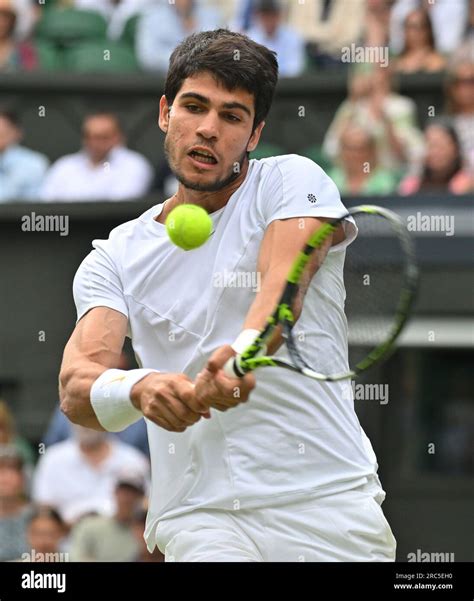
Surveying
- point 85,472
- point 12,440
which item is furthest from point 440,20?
point 12,440

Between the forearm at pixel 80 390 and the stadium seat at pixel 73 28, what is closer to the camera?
the forearm at pixel 80 390

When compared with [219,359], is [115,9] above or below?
above

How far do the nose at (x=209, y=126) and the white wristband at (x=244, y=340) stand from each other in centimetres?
54

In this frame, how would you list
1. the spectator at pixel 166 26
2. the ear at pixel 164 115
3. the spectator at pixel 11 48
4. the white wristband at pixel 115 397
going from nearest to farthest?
the white wristband at pixel 115 397, the ear at pixel 164 115, the spectator at pixel 166 26, the spectator at pixel 11 48

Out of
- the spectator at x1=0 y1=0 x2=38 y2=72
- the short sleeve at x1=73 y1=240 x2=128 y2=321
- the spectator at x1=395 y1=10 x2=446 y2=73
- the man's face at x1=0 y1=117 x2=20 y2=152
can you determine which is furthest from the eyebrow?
the spectator at x1=0 y1=0 x2=38 y2=72

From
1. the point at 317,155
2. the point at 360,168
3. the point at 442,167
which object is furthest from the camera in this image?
the point at 317,155

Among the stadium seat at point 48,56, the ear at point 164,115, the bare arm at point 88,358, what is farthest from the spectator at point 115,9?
the bare arm at point 88,358

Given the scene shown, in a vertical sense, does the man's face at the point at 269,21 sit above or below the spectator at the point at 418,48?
above

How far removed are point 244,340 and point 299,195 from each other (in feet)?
1.51

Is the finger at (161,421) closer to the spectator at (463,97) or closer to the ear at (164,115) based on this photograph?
the ear at (164,115)

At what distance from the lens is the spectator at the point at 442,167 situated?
780cm

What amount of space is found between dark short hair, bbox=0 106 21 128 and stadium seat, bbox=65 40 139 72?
511 mm

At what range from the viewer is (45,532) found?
24.3ft

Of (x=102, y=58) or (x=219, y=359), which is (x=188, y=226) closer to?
(x=219, y=359)
